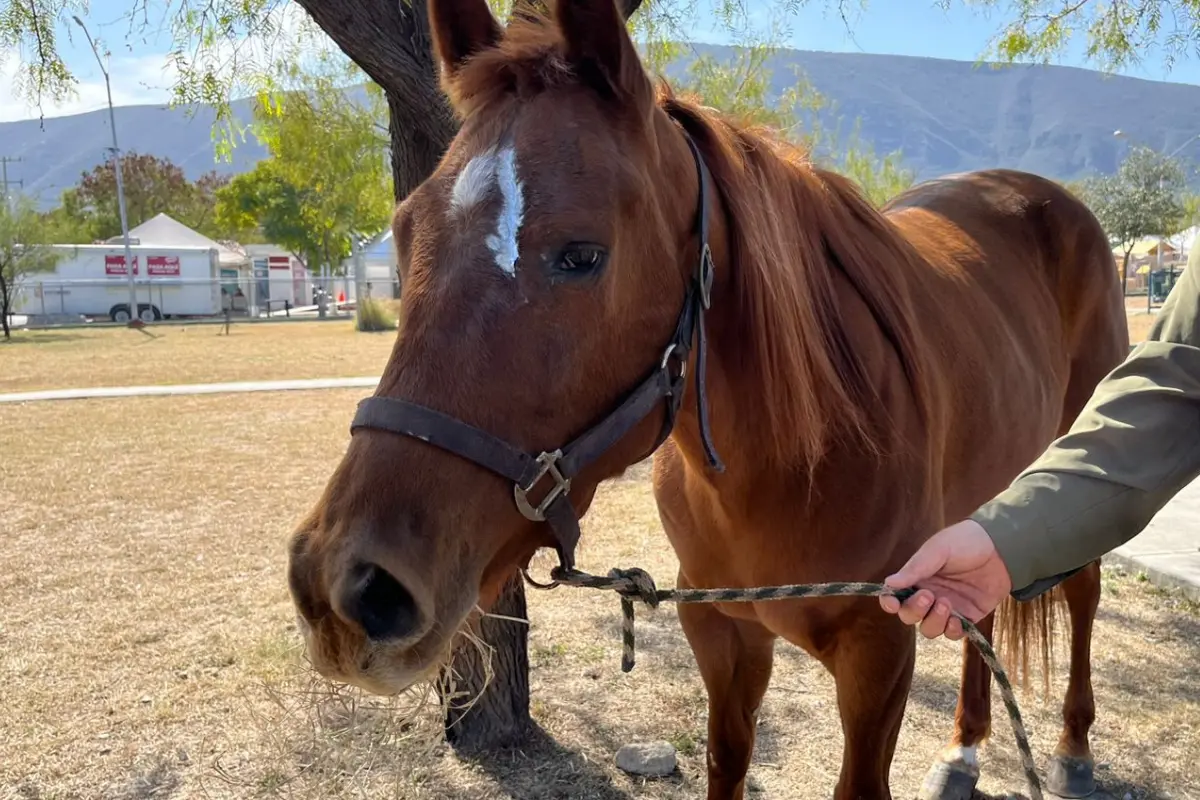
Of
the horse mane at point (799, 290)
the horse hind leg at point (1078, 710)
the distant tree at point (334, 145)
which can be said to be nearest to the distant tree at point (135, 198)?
the distant tree at point (334, 145)

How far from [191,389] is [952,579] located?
44.4 ft

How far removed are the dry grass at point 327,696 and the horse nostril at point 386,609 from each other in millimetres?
→ 870

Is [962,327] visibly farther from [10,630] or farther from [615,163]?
[10,630]

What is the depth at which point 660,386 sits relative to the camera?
162cm

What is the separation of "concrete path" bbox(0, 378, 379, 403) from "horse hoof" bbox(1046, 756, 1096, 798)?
Result: 10802mm

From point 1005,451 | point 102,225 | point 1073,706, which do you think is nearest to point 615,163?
point 1005,451

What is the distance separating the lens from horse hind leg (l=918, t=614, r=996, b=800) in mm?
3133

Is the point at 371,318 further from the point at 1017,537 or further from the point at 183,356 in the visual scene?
the point at 1017,537

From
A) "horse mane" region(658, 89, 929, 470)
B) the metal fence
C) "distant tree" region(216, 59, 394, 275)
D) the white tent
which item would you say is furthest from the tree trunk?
the white tent

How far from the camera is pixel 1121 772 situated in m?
3.33

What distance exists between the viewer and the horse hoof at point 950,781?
3.11 meters

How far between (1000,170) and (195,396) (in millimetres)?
11485

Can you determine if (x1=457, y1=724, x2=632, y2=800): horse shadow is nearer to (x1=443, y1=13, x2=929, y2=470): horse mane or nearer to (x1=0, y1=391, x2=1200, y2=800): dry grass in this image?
(x1=0, y1=391, x2=1200, y2=800): dry grass

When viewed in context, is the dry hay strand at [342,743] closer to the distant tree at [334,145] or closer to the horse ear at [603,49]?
the horse ear at [603,49]
